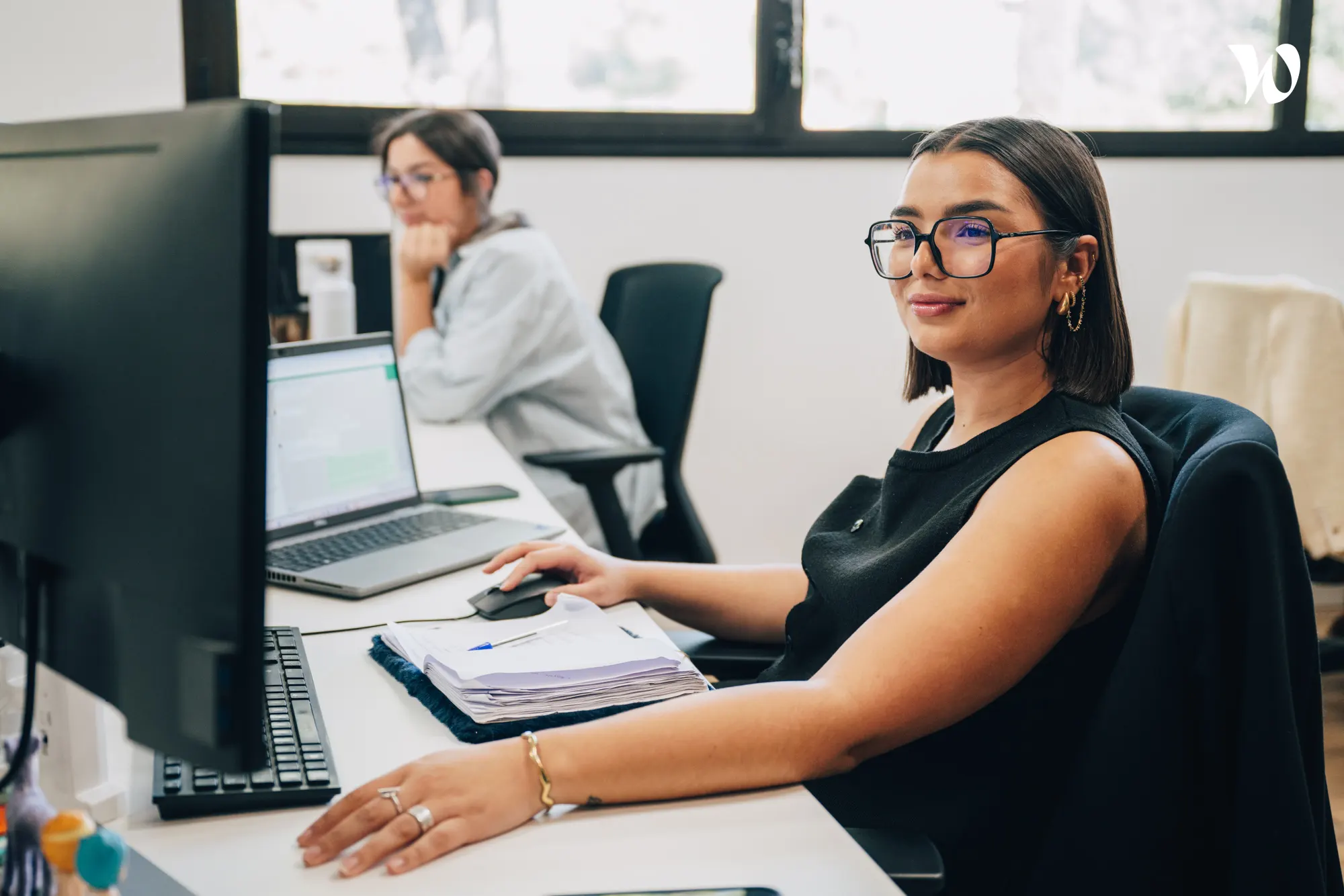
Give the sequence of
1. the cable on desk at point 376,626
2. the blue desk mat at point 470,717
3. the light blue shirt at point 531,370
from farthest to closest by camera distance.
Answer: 1. the light blue shirt at point 531,370
2. the cable on desk at point 376,626
3. the blue desk mat at point 470,717

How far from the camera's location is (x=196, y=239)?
607mm

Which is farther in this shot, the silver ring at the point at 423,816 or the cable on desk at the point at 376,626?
the cable on desk at the point at 376,626

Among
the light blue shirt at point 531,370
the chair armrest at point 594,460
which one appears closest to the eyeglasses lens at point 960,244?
the chair armrest at point 594,460

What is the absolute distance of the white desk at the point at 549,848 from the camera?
0.82 m

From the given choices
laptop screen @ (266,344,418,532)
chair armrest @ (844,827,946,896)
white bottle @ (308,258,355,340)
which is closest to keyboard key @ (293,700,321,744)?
chair armrest @ (844,827,946,896)

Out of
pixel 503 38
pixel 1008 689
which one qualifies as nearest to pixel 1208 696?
pixel 1008 689

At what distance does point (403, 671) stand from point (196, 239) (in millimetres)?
637

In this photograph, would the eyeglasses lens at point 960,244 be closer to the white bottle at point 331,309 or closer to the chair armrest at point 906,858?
the chair armrest at point 906,858

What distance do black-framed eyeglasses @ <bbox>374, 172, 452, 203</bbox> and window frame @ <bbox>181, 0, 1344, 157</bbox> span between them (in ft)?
1.30

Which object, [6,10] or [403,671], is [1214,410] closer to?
[403,671]

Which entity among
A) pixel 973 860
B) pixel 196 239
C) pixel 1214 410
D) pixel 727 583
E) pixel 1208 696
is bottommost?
pixel 973 860

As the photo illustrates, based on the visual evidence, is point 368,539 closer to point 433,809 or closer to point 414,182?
point 433,809

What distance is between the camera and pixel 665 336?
8.61 ft

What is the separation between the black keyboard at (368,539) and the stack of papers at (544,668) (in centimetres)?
31
